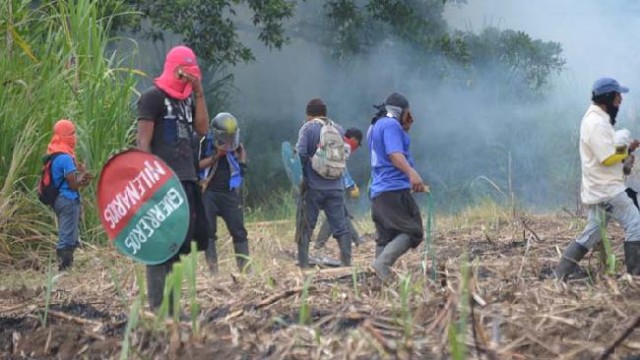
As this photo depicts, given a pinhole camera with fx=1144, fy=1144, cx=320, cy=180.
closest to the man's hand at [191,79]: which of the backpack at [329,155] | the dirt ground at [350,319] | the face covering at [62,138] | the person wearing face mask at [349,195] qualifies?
the dirt ground at [350,319]

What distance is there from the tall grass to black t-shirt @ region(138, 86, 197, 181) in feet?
13.5

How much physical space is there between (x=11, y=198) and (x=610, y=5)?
1001cm

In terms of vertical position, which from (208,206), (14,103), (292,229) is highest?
(14,103)

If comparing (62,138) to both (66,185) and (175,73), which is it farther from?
(175,73)

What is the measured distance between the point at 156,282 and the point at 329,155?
3.53 metres

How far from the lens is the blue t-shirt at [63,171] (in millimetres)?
8836

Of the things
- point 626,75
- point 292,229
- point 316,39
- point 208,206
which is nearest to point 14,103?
point 208,206

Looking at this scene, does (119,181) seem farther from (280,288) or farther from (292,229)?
(292,229)

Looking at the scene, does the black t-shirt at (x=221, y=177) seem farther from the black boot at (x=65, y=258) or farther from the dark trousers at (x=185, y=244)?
the dark trousers at (x=185, y=244)

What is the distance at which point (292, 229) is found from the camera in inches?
503

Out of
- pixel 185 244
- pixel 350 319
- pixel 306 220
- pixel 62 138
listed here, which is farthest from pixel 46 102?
pixel 350 319

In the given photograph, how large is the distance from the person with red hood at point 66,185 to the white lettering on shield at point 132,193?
3614 mm

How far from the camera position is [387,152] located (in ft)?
23.7

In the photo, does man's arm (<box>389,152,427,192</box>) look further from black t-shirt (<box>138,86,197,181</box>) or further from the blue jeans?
the blue jeans
